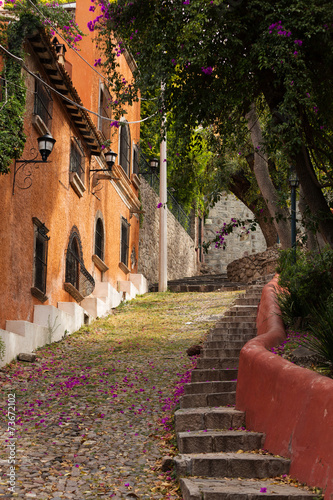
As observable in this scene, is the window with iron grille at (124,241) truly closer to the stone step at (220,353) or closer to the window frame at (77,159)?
the window frame at (77,159)

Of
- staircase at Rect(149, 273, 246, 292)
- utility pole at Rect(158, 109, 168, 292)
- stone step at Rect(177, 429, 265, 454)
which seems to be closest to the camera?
stone step at Rect(177, 429, 265, 454)

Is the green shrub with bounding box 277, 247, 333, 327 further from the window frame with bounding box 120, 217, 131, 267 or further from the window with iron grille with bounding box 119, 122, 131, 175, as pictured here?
the window with iron grille with bounding box 119, 122, 131, 175

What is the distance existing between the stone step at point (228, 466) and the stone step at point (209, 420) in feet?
2.68

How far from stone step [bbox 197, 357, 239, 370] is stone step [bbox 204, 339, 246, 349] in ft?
2.93

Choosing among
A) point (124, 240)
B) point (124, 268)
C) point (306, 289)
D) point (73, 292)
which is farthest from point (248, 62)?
point (124, 240)

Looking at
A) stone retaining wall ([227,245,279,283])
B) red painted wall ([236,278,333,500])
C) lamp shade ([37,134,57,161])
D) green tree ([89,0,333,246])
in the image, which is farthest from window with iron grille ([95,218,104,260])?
red painted wall ([236,278,333,500])

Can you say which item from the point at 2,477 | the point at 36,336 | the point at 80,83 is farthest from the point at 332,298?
the point at 80,83

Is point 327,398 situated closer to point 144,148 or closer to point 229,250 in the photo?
point 144,148

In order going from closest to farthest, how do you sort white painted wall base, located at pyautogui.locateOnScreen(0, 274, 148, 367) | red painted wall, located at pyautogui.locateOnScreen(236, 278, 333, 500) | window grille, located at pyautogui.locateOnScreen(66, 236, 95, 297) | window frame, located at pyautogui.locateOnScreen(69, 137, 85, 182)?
1. red painted wall, located at pyautogui.locateOnScreen(236, 278, 333, 500)
2. white painted wall base, located at pyautogui.locateOnScreen(0, 274, 148, 367)
3. window grille, located at pyautogui.locateOnScreen(66, 236, 95, 297)
4. window frame, located at pyautogui.locateOnScreen(69, 137, 85, 182)

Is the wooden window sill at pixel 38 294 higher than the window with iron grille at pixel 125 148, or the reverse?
the window with iron grille at pixel 125 148

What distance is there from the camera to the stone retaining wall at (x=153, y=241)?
20.1 metres

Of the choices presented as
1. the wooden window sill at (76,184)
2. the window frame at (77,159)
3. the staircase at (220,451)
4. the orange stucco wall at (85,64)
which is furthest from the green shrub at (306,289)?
the orange stucco wall at (85,64)

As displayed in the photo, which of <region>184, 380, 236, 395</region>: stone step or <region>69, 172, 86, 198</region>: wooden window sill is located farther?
<region>69, 172, 86, 198</region>: wooden window sill

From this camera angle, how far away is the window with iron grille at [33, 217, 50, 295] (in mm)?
10586
